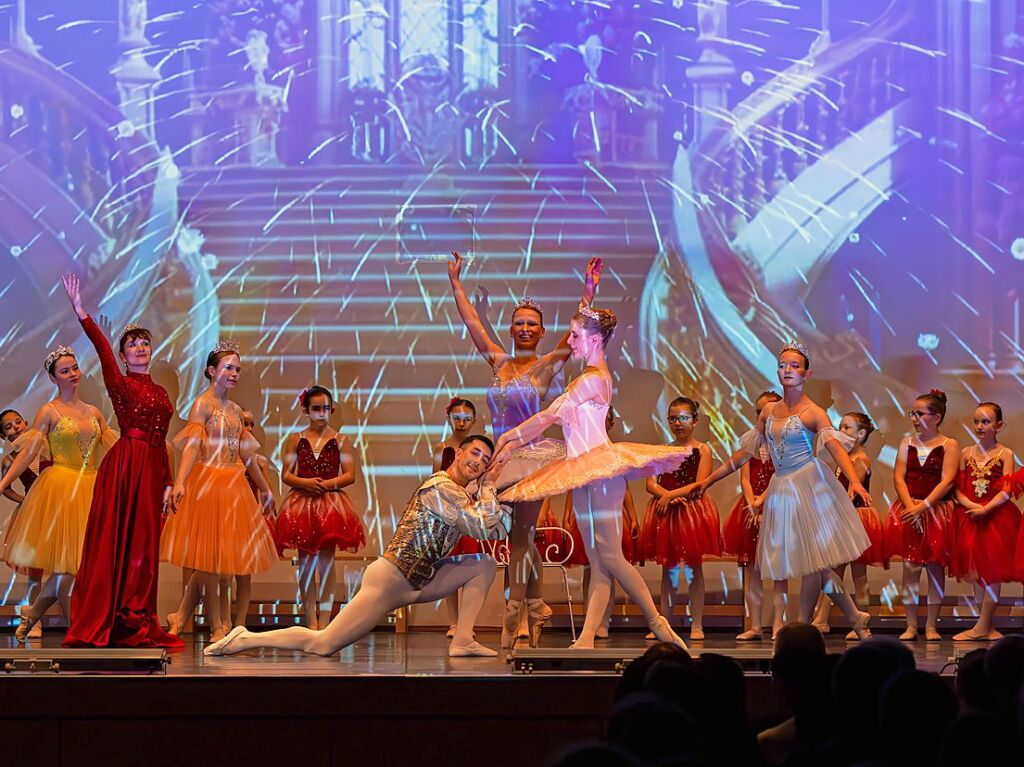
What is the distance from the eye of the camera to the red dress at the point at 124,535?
19.7 feet

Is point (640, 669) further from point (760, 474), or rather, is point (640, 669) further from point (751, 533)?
point (760, 474)

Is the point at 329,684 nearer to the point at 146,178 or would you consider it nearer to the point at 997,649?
the point at 997,649

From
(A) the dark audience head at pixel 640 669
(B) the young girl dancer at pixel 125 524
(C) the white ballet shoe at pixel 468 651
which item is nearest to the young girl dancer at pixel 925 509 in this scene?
(C) the white ballet shoe at pixel 468 651

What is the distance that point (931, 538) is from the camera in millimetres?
7129

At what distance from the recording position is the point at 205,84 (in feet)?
27.5

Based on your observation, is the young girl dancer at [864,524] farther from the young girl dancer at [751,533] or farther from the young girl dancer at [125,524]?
A: the young girl dancer at [125,524]

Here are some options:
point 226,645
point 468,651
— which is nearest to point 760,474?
point 468,651

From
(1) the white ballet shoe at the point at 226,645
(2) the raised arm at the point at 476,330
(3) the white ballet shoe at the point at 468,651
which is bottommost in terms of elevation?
(3) the white ballet shoe at the point at 468,651

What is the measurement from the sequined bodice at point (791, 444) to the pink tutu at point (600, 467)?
84 centimetres

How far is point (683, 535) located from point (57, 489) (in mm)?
3064

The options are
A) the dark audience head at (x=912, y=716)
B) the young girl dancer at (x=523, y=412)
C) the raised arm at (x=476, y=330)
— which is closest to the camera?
the dark audience head at (x=912, y=716)

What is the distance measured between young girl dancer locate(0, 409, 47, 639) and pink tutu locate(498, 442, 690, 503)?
2783 millimetres

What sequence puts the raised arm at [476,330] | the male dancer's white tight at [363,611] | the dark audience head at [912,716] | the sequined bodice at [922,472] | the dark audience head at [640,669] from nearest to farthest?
the dark audience head at [912,716] → the dark audience head at [640,669] → the male dancer's white tight at [363,611] → the raised arm at [476,330] → the sequined bodice at [922,472]

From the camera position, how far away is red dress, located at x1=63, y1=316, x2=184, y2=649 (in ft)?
19.7
